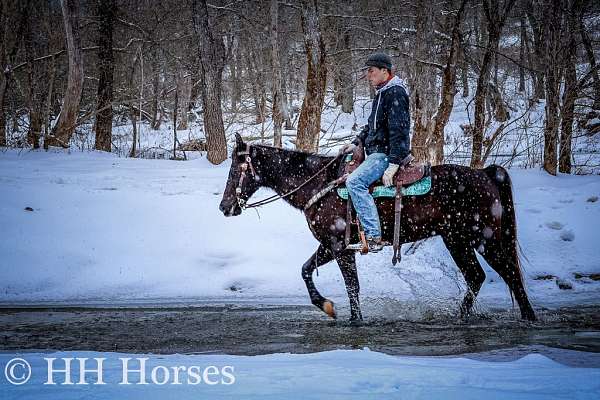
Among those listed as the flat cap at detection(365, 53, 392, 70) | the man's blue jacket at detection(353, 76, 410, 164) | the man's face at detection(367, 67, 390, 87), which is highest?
the flat cap at detection(365, 53, 392, 70)

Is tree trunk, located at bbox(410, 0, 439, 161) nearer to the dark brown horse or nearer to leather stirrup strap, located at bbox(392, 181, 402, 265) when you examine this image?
the dark brown horse

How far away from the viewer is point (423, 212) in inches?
278

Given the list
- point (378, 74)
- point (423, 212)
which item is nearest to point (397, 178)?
point (423, 212)

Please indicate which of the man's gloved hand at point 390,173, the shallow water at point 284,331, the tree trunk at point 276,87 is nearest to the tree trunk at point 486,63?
the tree trunk at point 276,87

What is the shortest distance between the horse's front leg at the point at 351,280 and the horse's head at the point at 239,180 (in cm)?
146

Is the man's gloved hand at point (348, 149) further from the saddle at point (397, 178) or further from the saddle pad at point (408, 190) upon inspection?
the saddle pad at point (408, 190)

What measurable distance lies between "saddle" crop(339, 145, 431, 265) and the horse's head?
1241 mm

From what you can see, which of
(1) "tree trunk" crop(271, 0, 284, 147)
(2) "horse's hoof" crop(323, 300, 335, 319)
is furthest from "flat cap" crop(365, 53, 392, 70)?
(1) "tree trunk" crop(271, 0, 284, 147)

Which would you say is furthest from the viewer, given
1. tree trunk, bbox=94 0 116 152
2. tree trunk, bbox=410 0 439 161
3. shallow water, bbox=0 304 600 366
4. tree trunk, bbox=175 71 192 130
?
tree trunk, bbox=175 71 192 130

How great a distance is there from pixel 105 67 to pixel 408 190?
16.3 meters

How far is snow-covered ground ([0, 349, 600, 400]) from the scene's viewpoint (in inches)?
129

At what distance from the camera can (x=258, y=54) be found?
3266 cm

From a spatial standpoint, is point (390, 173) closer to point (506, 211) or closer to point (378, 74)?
point (378, 74)

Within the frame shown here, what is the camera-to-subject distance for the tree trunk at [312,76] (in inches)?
531
